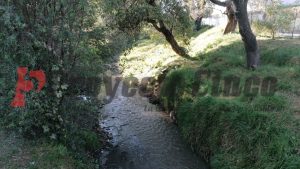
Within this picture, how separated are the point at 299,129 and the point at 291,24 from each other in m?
13.1

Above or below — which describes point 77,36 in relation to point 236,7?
below

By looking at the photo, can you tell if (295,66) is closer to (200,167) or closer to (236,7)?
(236,7)

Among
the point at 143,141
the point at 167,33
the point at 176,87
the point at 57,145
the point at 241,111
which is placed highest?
the point at 167,33

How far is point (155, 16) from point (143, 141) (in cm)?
625

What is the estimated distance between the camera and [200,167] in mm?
9328

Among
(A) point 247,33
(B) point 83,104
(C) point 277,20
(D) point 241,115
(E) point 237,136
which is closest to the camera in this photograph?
(E) point 237,136

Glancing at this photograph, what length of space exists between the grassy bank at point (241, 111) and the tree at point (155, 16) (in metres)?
2.02

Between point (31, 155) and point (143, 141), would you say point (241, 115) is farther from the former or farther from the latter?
point (31, 155)

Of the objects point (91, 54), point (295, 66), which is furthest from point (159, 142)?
point (295, 66)

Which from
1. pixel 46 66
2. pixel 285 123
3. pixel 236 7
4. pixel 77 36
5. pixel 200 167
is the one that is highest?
pixel 236 7

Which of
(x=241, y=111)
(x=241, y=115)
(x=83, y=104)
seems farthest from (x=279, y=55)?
(x=83, y=104)

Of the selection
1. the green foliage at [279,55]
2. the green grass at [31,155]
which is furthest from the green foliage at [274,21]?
the green grass at [31,155]

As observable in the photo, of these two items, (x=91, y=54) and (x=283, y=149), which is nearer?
(x=283, y=149)

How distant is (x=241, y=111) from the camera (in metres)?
9.09
